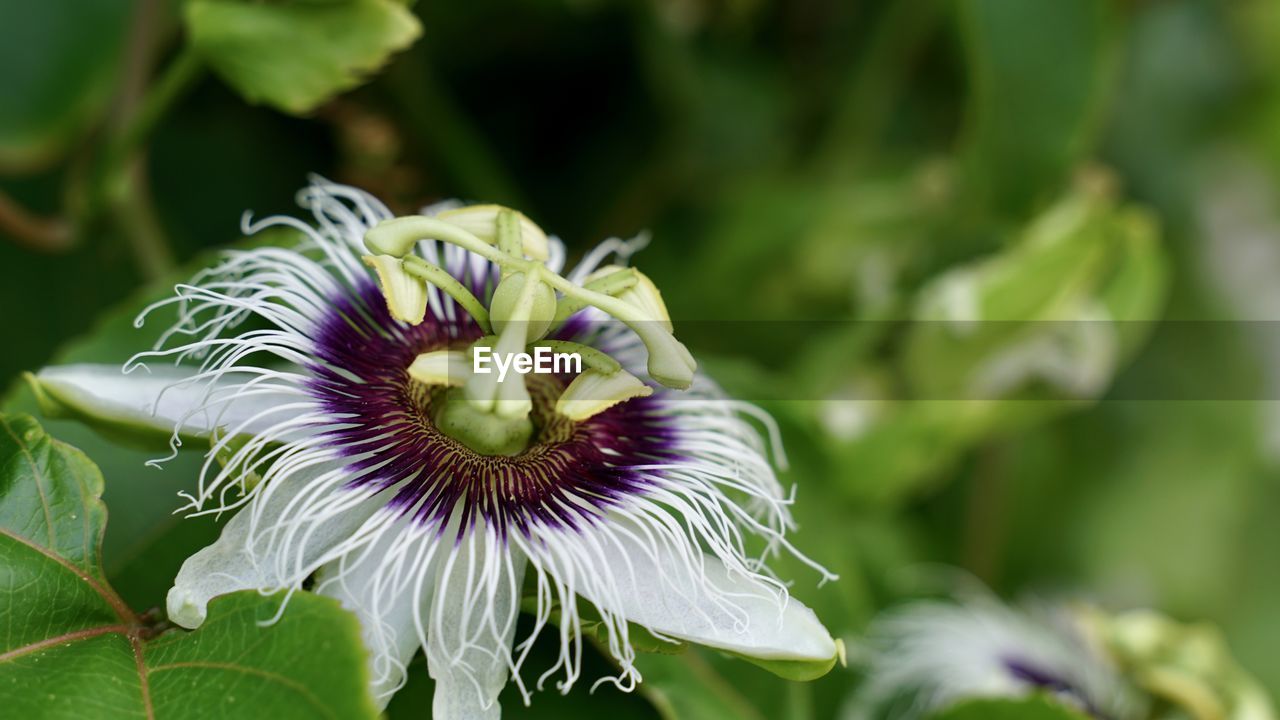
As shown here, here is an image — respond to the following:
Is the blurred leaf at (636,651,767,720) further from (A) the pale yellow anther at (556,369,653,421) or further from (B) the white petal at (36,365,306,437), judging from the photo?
(B) the white petal at (36,365,306,437)

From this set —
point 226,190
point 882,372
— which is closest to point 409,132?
point 226,190

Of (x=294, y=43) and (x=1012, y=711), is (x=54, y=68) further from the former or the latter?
(x=1012, y=711)

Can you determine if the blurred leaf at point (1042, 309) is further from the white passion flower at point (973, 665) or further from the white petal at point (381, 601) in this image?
the white petal at point (381, 601)

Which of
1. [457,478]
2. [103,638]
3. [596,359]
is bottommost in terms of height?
[103,638]

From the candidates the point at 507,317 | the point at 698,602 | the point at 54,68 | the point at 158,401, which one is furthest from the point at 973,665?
the point at 54,68

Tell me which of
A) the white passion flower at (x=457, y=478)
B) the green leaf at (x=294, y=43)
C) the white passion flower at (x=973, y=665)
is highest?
the green leaf at (x=294, y=43)

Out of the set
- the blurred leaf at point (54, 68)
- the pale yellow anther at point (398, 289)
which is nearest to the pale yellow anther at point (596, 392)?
the pale yellow anther at point (398, 289)

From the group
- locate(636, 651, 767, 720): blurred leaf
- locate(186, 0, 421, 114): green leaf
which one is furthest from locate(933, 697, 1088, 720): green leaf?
locate(186, 0, 421, 114): green leaf
